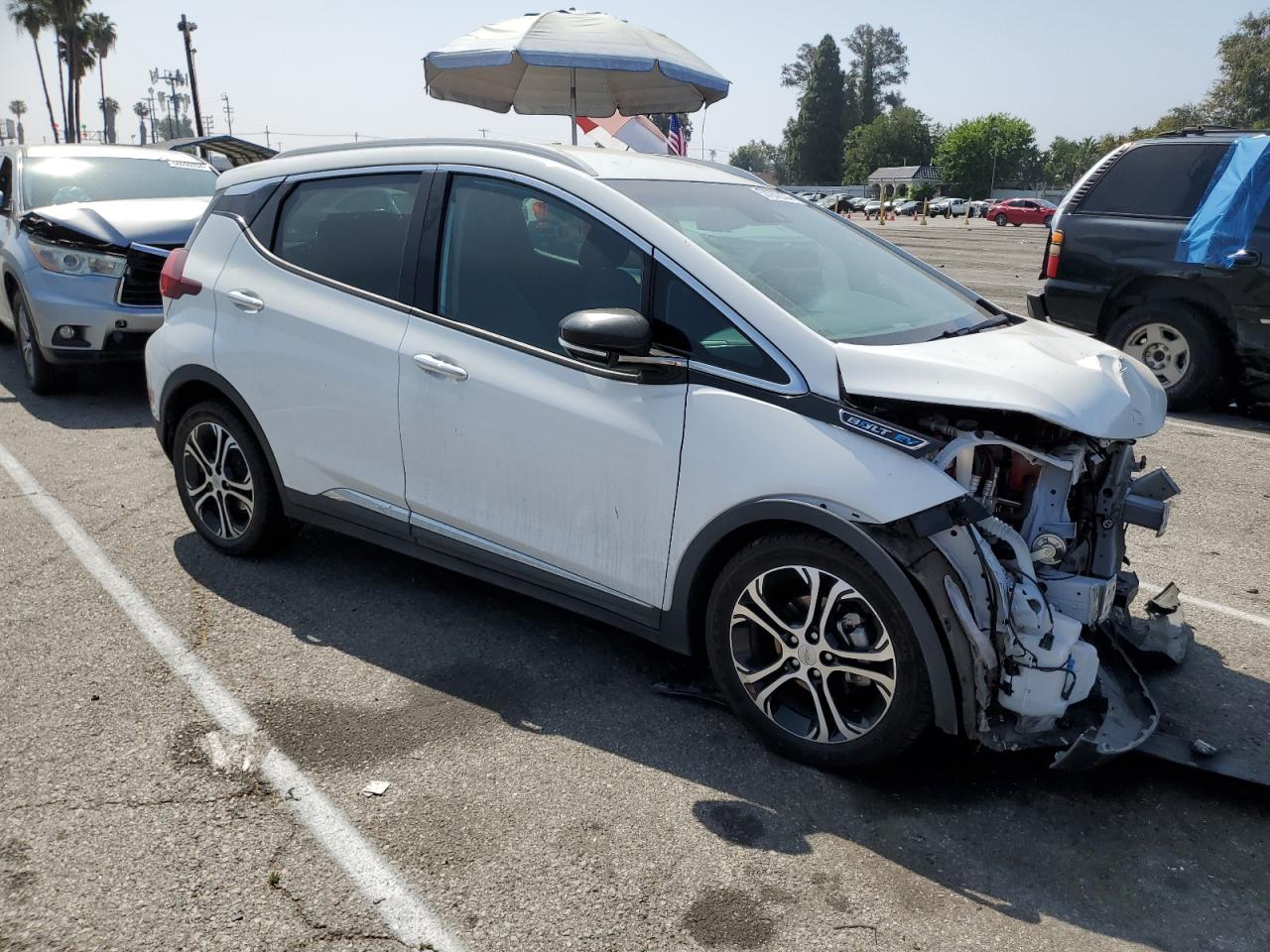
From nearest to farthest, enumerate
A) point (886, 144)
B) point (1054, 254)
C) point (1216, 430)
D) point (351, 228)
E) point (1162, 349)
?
point (351, 228)
point (1216, 430)
point (1162, 349)
point (1054, 254)
point (886, 144)

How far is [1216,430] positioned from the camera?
729cm

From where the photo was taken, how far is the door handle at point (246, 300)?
4164mm

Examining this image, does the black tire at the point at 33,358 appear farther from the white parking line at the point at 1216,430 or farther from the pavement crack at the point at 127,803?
the white parking line at the point at 1216,430

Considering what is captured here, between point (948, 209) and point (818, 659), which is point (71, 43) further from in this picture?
point (818, 659)

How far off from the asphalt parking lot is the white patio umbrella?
733 centimetres

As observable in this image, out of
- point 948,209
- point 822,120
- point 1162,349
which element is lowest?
point 948,209

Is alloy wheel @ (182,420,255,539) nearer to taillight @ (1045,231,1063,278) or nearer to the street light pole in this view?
taillight @ (1045,231,1063,278)

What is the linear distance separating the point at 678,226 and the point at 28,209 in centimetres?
703

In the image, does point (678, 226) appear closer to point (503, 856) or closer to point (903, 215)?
point (503, 856)

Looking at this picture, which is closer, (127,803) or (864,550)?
(864,550)

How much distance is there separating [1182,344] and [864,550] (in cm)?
610

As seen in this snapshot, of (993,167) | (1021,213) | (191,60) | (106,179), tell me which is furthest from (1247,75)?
(106,179)

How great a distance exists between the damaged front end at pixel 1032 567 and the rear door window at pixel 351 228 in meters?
1.89

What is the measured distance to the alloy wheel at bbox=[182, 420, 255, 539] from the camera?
4.47 m
